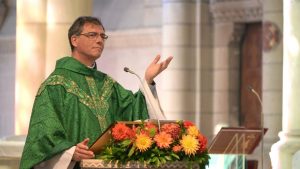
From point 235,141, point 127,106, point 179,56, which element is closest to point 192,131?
point 127,106

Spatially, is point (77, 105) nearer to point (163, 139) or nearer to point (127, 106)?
point (127, 106)

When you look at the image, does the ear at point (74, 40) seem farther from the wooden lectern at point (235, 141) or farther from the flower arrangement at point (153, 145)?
the wooden lectern at point (235, 141)

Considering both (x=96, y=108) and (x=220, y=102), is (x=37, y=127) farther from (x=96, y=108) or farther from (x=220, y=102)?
(x=220, y=102)

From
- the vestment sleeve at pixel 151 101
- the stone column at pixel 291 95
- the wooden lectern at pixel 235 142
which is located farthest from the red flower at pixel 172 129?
the stone column at pixel 291 95

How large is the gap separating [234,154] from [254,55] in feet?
15.5

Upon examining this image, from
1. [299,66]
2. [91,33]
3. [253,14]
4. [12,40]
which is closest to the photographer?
[91,33]

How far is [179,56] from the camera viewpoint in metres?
16.0

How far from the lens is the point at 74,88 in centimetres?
647

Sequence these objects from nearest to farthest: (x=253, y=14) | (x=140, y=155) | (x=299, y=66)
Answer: (x=140, y=155) < (x=299, y=66) < (x=253, y=14)

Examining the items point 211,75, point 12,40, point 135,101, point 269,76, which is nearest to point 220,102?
point 211,75

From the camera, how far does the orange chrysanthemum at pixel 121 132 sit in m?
5.78

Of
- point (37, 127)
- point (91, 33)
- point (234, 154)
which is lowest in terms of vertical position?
point (234, 154)

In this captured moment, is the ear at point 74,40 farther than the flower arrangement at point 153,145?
Yes

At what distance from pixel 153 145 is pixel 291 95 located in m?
5.75
